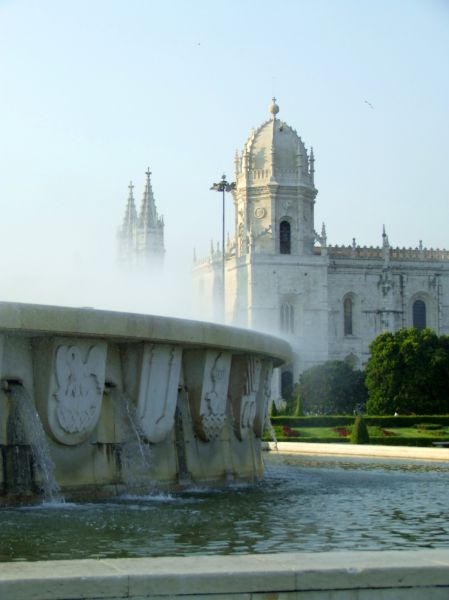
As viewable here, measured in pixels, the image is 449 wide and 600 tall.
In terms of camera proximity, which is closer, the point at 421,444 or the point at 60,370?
the point at 60,370

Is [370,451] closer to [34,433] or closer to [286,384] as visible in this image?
[34,433]

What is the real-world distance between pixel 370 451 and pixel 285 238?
59.3 metres

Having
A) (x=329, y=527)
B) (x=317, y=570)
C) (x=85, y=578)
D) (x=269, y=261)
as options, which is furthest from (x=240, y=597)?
(x=269, y=261)

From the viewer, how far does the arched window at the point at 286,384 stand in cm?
7831

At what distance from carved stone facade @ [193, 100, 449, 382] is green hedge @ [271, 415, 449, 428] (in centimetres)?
3536

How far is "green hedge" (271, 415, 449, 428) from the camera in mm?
42125

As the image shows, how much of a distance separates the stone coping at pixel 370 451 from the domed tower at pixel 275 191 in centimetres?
5358

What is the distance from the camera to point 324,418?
4412 cm

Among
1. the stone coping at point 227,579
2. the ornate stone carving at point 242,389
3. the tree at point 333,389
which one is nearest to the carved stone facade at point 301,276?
the tree at point 333,389

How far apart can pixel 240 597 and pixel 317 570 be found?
38cm

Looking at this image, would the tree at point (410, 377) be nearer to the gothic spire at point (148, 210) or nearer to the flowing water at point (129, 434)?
the gothic spire at point (148, 210)

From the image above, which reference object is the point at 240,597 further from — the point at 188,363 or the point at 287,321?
the point at 287,321

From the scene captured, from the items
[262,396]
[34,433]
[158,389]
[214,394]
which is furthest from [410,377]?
[34,433]

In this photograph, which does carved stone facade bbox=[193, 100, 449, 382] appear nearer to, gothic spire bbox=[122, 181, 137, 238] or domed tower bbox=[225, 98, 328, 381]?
domed tower bbox=[225, 98, 328, 381]
